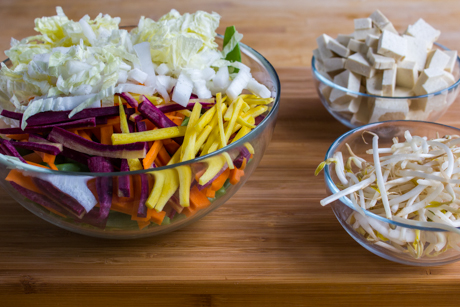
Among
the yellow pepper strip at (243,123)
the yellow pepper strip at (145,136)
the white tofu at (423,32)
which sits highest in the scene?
the yellow pepper strip at (145,136)

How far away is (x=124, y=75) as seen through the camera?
97 cm

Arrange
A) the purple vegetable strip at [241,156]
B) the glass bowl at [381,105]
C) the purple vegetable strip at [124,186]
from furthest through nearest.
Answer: the glass bowl at [381,105]
the purple vegetable strip at [241,156]
the purple vegetable strip at [124,186]

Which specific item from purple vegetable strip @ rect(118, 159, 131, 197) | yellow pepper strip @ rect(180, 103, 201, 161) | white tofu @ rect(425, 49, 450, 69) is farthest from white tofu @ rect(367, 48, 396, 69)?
purple vegetable strip @ rect(118, 159, 131, 197)

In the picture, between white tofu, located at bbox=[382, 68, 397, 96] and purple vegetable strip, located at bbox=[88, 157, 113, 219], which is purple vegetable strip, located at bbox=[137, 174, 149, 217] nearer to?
purple vegetable strip, located at bbox=[88, 157, 113, 219]

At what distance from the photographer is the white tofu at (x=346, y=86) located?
3.92 ft

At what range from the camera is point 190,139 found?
0.84 metres

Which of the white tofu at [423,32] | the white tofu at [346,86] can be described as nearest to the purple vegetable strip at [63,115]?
the white tofu at [346,86]

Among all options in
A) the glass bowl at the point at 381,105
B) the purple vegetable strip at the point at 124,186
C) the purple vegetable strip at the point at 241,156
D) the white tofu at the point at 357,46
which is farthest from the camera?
the white tofu at the point at 357,46

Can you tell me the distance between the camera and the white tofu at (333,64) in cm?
126

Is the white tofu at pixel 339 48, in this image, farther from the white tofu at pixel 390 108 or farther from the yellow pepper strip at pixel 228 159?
the yellow pepper strip at pixel 228 159

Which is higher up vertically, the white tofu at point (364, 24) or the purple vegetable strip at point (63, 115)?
the purple vegetable strip at point (63, 115)

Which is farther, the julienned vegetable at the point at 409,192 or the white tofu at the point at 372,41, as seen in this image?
the white tofu at the point at 372,41

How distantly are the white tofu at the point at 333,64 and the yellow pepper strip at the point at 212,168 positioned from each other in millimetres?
629

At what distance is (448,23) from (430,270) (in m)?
1.58
